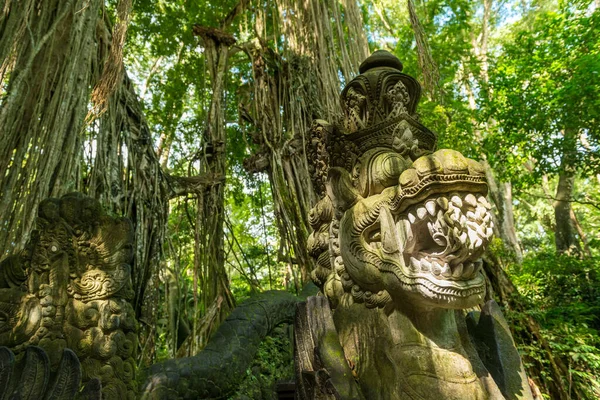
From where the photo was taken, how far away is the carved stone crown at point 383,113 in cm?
182

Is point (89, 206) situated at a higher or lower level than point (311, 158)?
lower

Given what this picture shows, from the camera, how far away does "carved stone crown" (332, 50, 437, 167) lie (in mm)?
1815

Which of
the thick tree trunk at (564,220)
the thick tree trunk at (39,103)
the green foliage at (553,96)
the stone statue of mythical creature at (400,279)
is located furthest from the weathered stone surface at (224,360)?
the thick tree trunk at (564,220)

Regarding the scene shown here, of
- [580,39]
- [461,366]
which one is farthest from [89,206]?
[580,39]

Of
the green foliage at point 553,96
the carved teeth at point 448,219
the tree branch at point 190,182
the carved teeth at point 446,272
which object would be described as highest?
the green foliage at point 553,96

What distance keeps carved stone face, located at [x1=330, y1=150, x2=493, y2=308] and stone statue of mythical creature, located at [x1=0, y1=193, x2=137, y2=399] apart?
883mm

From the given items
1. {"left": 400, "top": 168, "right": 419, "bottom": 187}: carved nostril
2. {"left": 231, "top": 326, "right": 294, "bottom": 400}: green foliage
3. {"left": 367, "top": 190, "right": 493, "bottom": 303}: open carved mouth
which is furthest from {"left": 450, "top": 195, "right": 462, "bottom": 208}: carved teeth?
{"left": 231, "top": 326, "right": 294, "bottom": 400}: green foliage

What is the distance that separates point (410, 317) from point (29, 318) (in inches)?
51.1

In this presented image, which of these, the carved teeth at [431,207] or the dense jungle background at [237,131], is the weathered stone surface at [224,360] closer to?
the dense jungle background at [237,131]

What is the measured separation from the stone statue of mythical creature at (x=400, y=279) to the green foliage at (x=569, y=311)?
2.76 metres

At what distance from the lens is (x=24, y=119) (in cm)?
245

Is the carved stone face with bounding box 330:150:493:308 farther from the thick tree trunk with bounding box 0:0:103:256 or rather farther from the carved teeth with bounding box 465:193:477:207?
the thick tree trunk with bounding box 0:0:103:256

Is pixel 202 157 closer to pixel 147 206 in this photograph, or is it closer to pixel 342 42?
pixel 147 206

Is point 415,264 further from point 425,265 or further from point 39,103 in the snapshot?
point 39,103
